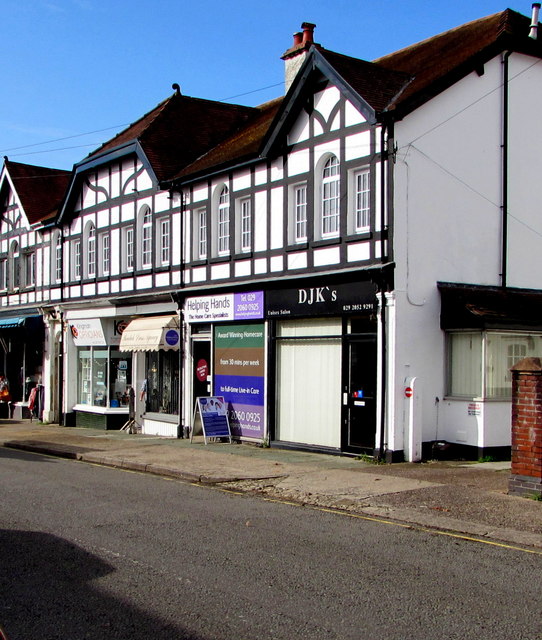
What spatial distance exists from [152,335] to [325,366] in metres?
6.28

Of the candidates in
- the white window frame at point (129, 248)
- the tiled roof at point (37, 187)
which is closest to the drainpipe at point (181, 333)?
the white window frame at point (129, 248)

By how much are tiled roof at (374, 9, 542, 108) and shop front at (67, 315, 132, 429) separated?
11817mm

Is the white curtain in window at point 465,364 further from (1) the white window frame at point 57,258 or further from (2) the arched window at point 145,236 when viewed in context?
(1) the white window frame at point 57,258

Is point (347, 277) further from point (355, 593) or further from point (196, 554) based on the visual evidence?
point (355, 593)

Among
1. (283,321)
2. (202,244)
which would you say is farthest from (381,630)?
(202,244)

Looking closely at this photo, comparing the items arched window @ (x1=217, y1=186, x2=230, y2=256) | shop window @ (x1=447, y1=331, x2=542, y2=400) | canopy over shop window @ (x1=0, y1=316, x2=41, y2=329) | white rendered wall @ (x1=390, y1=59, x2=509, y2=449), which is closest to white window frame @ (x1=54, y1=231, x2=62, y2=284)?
canopy over shop window @ (x1=0, y1=316, x2=41, y2=329)

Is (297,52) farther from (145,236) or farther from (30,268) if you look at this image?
(30,268)


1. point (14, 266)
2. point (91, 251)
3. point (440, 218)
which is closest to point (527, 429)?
point (440, 218)

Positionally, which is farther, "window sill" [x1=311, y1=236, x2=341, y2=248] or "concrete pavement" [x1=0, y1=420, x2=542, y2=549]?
"window sill" [x1=311, y1=236, x2=341, y2=248]

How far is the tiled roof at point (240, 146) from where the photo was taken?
19.1m

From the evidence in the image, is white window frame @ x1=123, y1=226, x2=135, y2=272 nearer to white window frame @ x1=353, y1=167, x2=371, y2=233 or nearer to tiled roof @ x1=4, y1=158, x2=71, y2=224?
tiled roof @ x1=4, y1=158, x2=71, y2=224

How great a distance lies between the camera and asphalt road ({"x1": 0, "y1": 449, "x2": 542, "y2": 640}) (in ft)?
18.8

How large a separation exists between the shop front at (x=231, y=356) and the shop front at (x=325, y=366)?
60cm

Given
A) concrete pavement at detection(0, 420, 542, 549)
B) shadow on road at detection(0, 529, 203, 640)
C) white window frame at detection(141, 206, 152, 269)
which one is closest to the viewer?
shadow on road at detection(0, 529, 203, 640)
